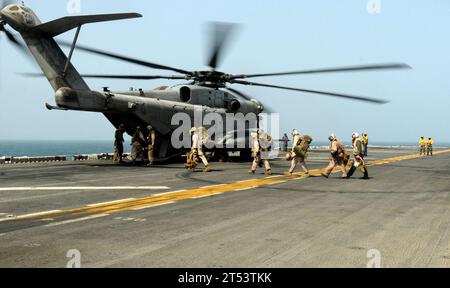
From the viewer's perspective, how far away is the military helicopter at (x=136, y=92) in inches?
668

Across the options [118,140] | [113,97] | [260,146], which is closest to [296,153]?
[260,146]

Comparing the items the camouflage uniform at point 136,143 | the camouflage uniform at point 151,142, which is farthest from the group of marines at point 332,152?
the camouflage uniform at point 136,143

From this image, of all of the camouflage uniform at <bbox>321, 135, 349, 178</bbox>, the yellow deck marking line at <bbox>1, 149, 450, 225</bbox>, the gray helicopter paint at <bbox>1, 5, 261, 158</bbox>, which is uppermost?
the gray helicopter paint at <bbox>1, 5, 261, 158</bbox>

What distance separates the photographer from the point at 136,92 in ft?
72.6

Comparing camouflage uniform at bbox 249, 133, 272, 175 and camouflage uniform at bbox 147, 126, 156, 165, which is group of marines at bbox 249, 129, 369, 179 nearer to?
camouflage uniform at bbox 249, 133, 272, 175

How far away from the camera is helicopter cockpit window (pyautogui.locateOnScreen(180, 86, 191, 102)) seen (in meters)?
23.6

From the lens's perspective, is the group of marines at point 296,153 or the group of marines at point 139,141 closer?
the group of marines at point 296,153

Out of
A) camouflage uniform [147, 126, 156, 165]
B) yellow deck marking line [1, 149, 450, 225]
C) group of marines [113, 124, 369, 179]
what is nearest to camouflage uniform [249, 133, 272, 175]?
group of marines [113, 124, 369, 179]

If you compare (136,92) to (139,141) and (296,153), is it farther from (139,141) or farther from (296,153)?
(296,153)

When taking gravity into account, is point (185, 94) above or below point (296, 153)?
above

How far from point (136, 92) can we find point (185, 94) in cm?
275

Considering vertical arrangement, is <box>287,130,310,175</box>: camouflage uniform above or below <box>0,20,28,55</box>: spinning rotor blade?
below

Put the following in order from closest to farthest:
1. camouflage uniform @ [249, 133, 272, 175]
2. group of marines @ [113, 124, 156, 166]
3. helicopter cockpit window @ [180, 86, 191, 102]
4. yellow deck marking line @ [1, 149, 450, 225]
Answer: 1. yellow deck marking line @ [1, 149, 450, 225]
2. camouflage uniform @ [249, 133, 272, 175]
3. group of marines @ [113, 124, 156, 166]
4. helicopter cockpit window @ [180, 86, 191, 102]

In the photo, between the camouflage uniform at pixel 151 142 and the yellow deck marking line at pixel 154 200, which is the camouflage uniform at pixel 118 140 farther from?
the yellow deck marking line at pixel 154 200
